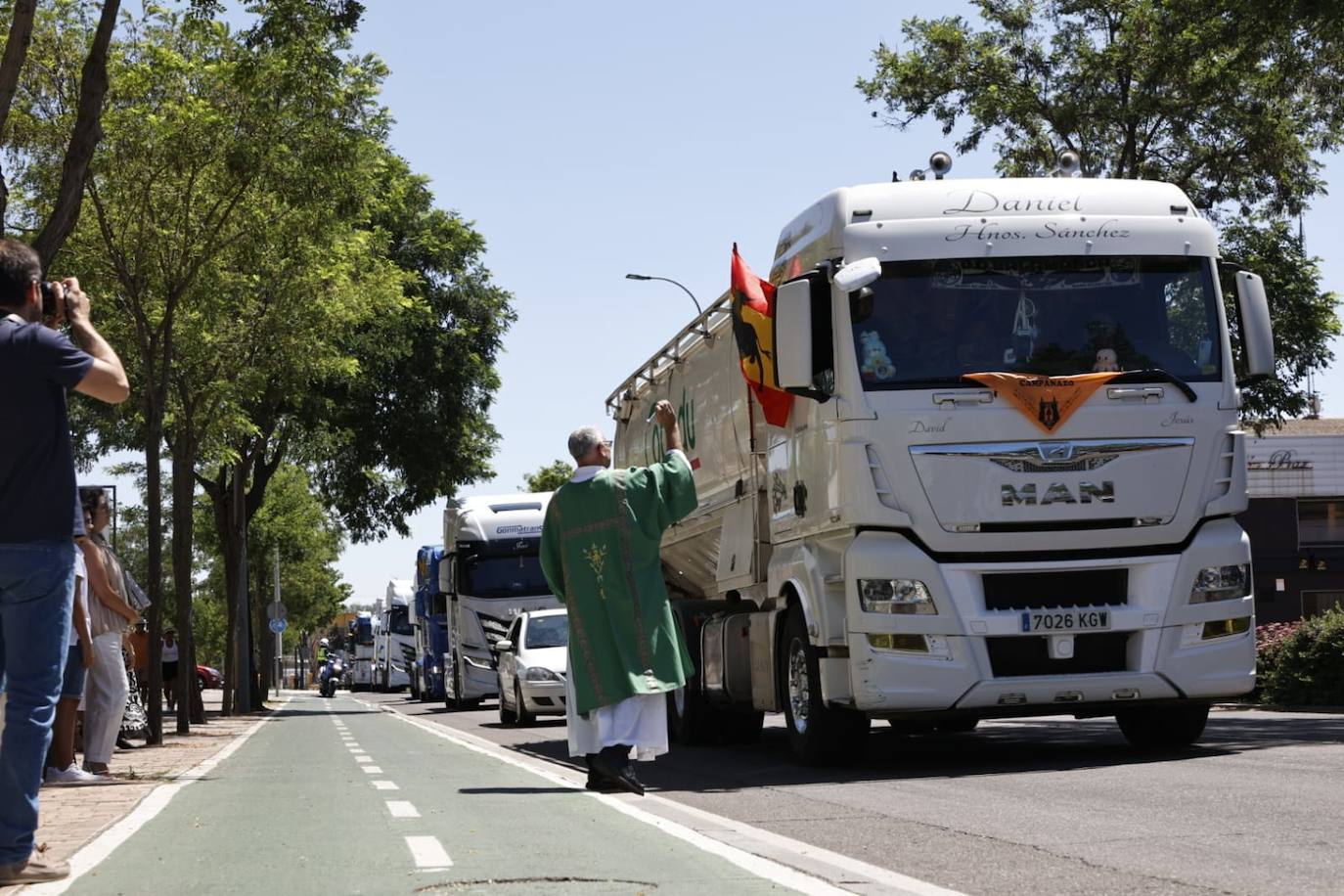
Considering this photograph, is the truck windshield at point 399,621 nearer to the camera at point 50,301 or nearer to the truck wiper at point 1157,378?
the truck wiper at point 1157,378

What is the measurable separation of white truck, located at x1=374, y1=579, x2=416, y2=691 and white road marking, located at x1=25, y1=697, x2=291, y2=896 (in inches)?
1581

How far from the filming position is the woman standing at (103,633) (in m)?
13.4

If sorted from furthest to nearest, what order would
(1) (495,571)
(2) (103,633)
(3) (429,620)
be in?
1. (3) (429,620)
2. (1) (495,571)
3. (2) (103,633)

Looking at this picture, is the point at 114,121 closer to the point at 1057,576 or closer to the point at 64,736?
the point at 64,736

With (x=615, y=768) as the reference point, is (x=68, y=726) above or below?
above

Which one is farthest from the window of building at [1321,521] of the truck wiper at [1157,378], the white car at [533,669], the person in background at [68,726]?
the person in background at [68,726]

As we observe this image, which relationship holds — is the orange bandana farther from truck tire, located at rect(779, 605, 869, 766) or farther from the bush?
the bush

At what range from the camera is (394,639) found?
65312 mm

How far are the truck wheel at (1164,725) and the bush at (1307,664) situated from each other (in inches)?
350

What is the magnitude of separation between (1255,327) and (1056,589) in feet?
7.36

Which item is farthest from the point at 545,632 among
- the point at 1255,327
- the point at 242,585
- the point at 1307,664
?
the point at 242,585

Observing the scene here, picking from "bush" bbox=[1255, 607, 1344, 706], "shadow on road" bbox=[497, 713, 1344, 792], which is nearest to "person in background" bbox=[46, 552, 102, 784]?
"shadow on road" bbox=[497, 713, 1344, 792]

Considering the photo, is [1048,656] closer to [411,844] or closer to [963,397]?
[963,397]

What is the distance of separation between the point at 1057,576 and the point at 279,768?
6775 mm
